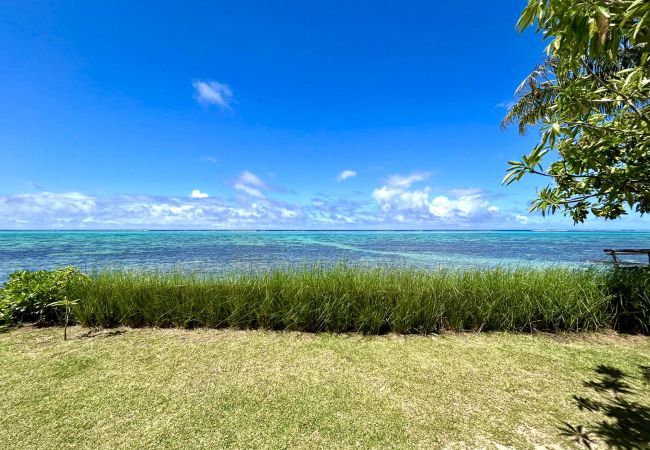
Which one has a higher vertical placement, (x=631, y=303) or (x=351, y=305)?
(x=631, y=303)

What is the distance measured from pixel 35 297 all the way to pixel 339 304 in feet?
16.4

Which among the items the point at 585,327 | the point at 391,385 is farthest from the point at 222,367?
the point at 585,327

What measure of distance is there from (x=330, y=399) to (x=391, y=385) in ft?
2.33

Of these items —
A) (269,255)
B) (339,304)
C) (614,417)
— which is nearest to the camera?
(614,417)

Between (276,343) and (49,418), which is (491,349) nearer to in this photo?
(276,343)

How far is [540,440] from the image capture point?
7.50ft

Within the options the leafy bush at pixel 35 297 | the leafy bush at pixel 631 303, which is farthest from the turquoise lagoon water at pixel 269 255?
the leafy bush at pixel 631 303

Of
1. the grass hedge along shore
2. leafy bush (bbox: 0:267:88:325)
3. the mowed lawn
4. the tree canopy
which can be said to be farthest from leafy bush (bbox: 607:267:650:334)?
leafy bush (bbox: 0:267:88:325)

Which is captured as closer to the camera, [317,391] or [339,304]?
[317,391]

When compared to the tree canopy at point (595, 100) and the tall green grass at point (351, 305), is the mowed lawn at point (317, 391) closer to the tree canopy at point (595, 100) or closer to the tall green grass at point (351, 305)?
the tall green grass at point (351, 305)

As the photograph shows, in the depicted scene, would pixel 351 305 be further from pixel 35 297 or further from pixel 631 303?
pixel 35 297

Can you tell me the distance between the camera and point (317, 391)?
292 cm

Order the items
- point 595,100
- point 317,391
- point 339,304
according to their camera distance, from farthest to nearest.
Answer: point 339,304 < point 317,391 < point 595,100

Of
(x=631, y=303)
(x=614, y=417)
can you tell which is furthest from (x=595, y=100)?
(x=631, y=303)
